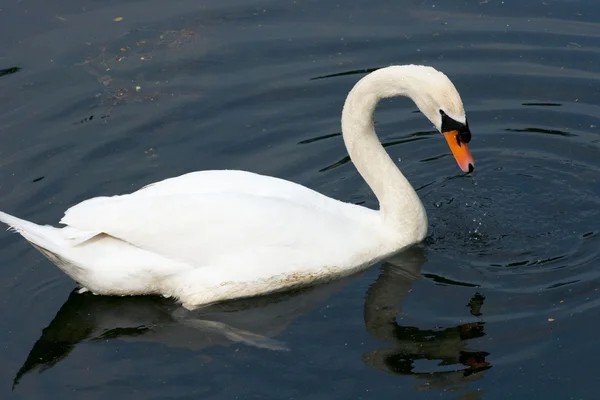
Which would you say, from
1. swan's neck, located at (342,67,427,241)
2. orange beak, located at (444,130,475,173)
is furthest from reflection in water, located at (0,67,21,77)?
orange beak, located at (444,130,475,173)

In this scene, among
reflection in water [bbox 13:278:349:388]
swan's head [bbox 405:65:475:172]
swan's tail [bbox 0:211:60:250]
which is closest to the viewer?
reflection in water [bbox 13:278:349:388]

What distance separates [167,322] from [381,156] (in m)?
2.46

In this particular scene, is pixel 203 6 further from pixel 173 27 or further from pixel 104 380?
pixel 104 380

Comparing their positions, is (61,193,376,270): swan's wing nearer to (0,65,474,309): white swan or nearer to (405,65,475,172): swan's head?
(0,65,474,309): white swan

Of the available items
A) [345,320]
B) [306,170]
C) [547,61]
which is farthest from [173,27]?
[345,320]

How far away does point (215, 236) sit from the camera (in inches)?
388

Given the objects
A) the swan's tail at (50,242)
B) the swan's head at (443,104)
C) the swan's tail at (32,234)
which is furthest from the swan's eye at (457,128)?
the swan's tail at (32,234)

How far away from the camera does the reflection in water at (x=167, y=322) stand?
9570 mm

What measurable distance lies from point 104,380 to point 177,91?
4922 mm

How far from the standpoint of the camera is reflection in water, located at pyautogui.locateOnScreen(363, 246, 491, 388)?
29.2ft

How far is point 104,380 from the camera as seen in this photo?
913 centimetres

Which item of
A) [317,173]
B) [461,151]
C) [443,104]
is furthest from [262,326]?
[317,173]

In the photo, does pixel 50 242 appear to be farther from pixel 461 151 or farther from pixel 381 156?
pixel 461 151

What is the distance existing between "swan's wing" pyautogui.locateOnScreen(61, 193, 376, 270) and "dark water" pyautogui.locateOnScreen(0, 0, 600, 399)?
45cm
